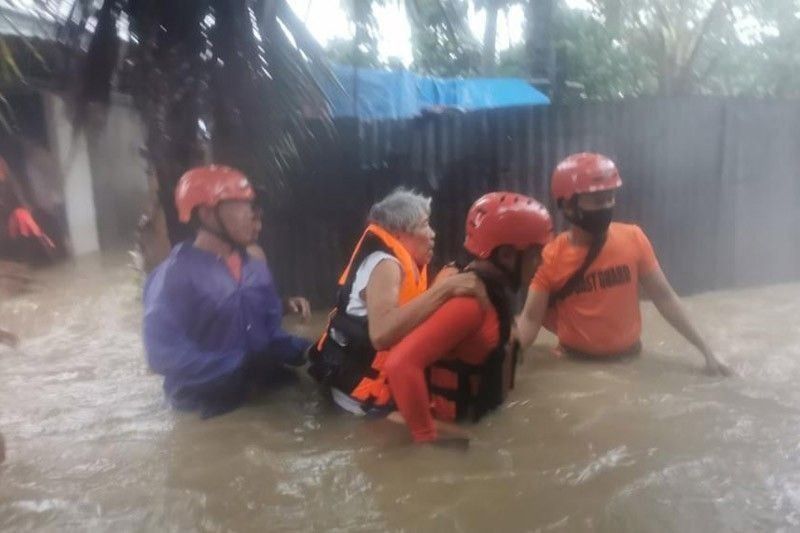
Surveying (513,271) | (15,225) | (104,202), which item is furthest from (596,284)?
(104,202)

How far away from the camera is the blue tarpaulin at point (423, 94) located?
6438mm

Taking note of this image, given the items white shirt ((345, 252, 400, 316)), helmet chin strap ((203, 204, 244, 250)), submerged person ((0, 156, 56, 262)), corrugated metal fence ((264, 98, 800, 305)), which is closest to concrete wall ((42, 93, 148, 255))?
submerged person ((0, 156, 56, 262))

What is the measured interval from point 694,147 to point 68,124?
5827mm

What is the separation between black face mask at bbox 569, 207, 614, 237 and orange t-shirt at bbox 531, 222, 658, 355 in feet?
0.39

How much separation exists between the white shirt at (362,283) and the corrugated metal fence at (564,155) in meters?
2.56

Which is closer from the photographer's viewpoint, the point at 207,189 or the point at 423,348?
the point at 423,348

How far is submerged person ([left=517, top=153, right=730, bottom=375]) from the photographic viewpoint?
4480 millimetres

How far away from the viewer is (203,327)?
4.36 m

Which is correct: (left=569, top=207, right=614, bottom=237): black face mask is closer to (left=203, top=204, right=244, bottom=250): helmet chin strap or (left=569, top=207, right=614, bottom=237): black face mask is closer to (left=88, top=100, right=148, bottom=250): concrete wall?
(left=203, top=204, right=244, bottom=250): helmet chin strap

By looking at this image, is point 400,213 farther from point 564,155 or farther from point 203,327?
point 564,155

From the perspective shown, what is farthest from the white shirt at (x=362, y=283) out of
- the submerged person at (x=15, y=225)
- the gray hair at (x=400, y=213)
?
the submerged person at (x=15, y=225)

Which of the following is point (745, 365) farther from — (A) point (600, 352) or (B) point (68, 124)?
(B) point (68, 124)

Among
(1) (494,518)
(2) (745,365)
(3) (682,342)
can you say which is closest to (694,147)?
(3) (682,342)

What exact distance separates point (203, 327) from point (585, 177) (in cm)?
222
